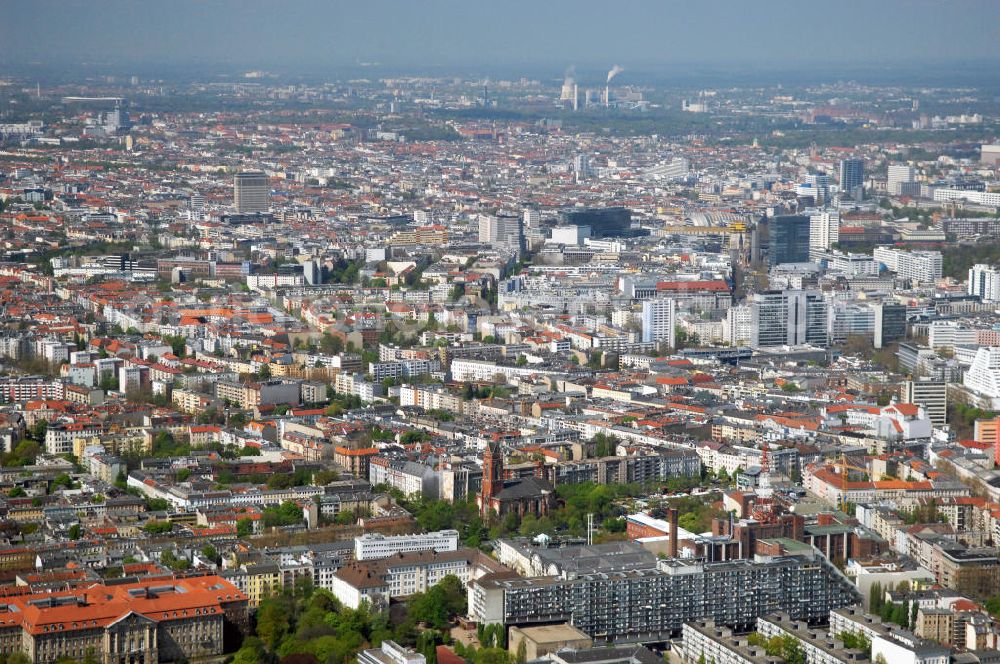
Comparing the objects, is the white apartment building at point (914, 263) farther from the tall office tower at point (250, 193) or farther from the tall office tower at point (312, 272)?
the tall office tower at point (250, 193)

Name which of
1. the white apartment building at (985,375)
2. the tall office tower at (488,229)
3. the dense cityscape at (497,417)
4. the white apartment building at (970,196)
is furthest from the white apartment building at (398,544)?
the white apartment building at (970,196)

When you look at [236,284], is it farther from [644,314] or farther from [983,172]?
[983,172]

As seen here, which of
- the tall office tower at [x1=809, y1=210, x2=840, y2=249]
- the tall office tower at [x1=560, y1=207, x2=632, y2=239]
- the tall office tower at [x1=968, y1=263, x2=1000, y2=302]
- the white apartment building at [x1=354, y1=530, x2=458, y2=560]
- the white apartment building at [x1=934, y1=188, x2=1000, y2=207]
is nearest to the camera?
the white apartment building at [x1=354, y1=530, x2=458, y2=560]

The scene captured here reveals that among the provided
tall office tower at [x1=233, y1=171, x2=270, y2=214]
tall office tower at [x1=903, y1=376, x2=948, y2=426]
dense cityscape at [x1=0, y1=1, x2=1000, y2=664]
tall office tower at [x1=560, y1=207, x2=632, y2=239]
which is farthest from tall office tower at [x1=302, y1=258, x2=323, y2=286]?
tall office tower at [x1=903, y1=376, x2=948, y2=426]

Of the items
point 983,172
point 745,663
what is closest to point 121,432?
point 745,663

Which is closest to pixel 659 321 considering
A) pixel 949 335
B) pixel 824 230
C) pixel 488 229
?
pixel 949 335

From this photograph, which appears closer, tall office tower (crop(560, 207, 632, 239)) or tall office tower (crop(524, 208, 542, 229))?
tall office tower (crop(560, 207, 632, 239))

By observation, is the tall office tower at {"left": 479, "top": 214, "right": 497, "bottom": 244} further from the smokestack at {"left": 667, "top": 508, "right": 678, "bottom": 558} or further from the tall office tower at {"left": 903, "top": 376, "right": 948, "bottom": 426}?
the smokestack at {"left": 667, "top": 508, "right": 678, "bottom": 558}

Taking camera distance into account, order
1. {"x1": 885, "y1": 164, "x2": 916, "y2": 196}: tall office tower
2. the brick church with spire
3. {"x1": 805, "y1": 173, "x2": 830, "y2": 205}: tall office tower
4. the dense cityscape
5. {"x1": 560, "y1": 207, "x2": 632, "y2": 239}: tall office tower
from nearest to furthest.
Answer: the dense cityscape, the brick church with spire, {"x1": 560, "y1": 207, "x2": 632, "y2": 239}: tall office tower, {"x1": 805, "y1": 173, "x2": 830, "y2": 205}: tall office tower, {"x1": 885, "y1": 164, "x2": 916, "y2": 196}: tall office tower
